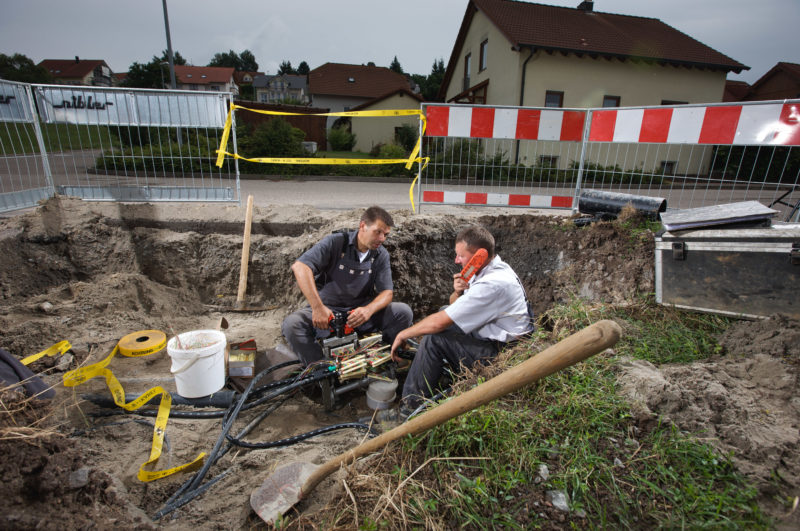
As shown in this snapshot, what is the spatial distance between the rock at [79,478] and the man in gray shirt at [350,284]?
1.95 meters

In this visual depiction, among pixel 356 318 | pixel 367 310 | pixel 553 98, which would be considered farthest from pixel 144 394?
pixel 553 98

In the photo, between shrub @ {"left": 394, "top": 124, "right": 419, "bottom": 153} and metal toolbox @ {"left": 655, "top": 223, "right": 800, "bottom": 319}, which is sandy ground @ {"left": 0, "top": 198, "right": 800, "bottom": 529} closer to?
metal toolbox @ {"left": 655, "top": 223, "right": 800, "bottom": 319}

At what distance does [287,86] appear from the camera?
61.5 m

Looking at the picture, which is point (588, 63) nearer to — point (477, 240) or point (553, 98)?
point (553, 98)

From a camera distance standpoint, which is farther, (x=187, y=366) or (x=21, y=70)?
(x=21, y=70)

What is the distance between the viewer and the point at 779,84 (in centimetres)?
2150

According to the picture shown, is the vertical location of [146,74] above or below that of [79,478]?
above

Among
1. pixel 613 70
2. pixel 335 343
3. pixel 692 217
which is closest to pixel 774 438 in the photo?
pixel 692 217

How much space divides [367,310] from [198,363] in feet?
4.65

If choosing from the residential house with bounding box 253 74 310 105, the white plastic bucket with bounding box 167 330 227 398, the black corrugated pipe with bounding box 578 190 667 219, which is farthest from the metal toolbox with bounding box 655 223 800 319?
the residential house with bounding box 253 74 310 105

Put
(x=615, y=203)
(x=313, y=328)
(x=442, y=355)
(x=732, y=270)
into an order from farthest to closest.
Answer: (x=615, y=203), (x=313, y=328), (x=732, y=270), (x=442, y=355)

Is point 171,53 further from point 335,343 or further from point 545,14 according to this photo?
point 545,14

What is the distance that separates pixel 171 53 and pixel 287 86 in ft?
177

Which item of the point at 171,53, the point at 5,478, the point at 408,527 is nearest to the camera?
the point at 5,478
